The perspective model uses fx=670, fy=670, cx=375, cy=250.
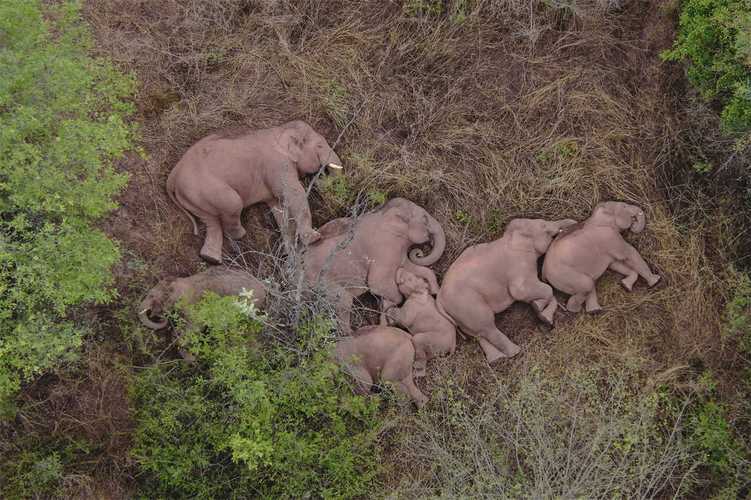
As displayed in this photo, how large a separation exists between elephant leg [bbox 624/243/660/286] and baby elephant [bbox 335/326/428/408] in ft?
6.55

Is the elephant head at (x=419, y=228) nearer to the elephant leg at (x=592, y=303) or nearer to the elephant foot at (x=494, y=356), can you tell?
the elephant foot at (x=494, y=356)

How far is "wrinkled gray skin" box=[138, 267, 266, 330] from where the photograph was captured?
5293 millimetres

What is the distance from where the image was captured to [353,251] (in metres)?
5.61

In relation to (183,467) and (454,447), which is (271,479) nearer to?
(183,467)

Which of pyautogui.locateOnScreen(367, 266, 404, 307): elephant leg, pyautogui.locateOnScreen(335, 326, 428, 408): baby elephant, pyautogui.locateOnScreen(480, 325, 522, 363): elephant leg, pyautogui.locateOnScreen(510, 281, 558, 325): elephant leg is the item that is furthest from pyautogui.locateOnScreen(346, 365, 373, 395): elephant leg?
pyautogui.locateOnScreen(510, 281, 558, 325): elephant leg

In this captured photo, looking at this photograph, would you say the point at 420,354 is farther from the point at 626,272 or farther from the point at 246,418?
the point at 626,272

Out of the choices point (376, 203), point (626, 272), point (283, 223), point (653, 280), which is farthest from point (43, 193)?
point (653, 280)

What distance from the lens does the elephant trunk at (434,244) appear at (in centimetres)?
574

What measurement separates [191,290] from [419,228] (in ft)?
6.34

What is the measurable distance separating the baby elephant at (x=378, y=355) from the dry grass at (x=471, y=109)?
634mm

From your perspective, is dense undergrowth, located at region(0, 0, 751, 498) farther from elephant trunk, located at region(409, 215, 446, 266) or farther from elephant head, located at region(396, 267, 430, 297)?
elephant head, located at region(396, 267, 430, 297)

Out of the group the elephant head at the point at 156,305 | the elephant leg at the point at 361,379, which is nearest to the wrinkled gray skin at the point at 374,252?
the elephant leg at the point at 361,379

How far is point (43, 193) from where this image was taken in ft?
14.4

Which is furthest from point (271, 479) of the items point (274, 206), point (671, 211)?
point (671, 211)
